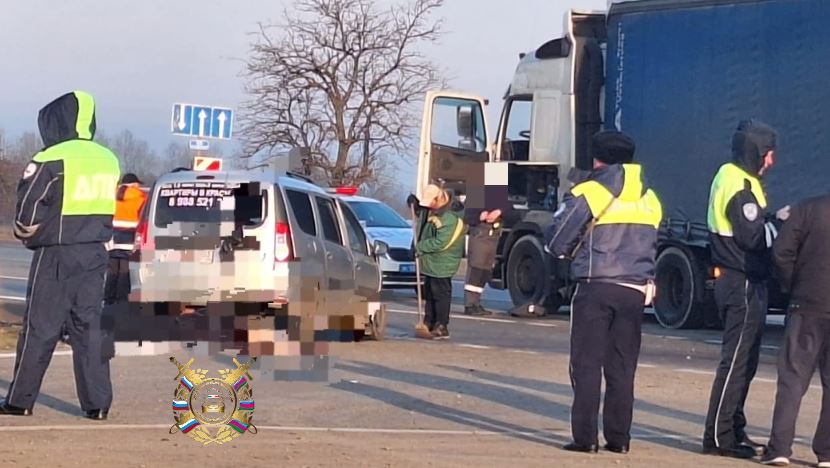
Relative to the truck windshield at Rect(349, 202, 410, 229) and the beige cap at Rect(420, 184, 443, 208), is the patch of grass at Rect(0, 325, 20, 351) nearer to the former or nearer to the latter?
the beige cap at Rect(420, 184, 443, 208)

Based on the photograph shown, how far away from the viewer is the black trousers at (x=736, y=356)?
8.73 m

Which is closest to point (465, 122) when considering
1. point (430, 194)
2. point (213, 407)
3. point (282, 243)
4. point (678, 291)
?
point (678, 291)

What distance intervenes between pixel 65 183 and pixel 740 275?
4109 millimetres

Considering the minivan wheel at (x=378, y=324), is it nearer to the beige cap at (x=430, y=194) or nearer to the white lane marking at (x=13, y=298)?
the beige cap at (x=430, y=194)

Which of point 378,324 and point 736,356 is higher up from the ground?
point 736,356

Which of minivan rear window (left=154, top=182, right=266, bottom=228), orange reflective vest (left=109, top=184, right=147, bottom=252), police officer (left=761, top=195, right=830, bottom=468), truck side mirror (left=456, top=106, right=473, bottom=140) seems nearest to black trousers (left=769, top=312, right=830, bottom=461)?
police officer (left=761, top=195, right=830, bottom=468)

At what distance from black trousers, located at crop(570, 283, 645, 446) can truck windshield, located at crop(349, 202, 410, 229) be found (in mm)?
15323

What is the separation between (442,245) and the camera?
1608cm

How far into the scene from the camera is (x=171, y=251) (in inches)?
514

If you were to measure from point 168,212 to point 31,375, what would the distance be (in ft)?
14.2

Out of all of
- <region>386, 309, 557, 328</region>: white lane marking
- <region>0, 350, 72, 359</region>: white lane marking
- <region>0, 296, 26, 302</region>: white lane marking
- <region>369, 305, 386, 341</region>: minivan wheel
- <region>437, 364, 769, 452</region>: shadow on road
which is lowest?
<region>0, 350, 72, 359</region>: white lane marking

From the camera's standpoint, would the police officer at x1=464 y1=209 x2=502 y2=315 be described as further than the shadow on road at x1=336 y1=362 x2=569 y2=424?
Yes

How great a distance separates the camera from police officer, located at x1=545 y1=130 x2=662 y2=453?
27.9 feet

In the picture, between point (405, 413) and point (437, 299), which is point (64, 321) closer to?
point (405, 413)
